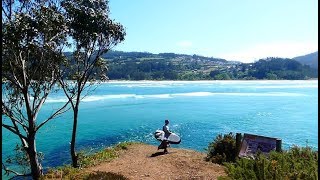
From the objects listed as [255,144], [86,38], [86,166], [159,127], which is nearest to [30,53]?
[86,38]

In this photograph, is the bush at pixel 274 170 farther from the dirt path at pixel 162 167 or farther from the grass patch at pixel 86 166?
the grass patch at pixel 86 166

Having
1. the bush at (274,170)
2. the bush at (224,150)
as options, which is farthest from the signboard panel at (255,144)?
the bush at (274,170)

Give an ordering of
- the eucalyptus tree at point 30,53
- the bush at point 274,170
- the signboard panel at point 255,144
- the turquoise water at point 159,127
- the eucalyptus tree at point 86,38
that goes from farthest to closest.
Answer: the turquoise water at point 159,127 → the eucalyptus tree at point 86,38 → the signboard panel at point 255,144 → the eucalyptus tree at point 30,53 → the bush at point 274,170

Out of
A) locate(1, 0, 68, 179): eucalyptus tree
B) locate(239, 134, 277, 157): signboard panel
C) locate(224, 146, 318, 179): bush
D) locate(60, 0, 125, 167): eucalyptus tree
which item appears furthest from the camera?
locate(60, 0, 125, 167): eucalyptus tree

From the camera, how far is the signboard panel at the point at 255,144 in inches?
603

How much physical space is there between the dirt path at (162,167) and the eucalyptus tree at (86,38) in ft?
9.05

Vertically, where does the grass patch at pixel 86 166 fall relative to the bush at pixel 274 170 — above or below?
below

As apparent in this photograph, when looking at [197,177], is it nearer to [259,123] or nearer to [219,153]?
[219,153]

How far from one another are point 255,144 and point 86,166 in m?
8.84

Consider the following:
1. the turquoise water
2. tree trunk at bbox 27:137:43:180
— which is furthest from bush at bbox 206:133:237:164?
the turquoise water

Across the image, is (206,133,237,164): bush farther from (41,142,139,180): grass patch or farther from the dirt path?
(41,142,139,180): grass patch

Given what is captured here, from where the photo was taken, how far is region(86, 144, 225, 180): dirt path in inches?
614

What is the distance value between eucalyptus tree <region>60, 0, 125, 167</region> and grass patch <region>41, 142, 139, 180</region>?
0.97 meters

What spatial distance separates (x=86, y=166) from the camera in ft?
62.0
